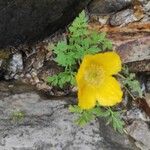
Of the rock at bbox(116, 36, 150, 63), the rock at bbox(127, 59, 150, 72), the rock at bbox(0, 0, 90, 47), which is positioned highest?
the rock at bbox(0, 0, 90, 47)

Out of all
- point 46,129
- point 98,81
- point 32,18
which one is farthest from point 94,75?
point 32,18

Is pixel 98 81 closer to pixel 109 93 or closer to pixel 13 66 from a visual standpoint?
pixel 109 93

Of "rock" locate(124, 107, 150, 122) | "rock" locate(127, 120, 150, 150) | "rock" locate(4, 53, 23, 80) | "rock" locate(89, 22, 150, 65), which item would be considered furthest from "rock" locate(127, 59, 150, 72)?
"rock" locate(4, 53, 23, 80)

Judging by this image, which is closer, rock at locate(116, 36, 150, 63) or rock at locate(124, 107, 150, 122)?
rock at locate(124, 107, 150, 122)

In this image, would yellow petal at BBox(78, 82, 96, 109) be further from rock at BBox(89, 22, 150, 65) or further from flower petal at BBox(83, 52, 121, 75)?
rock at BBox(89, 22, 150, 65)

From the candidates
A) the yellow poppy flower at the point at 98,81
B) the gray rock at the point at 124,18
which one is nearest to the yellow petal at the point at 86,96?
the yellow poppy flower at the point at 98,81

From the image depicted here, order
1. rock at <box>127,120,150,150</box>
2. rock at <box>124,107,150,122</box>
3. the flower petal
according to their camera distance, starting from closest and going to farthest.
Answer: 1. the flower petal
2. rock at <box>127,120,150,150</box>
3. rock at <box>124,107,150,122</box>

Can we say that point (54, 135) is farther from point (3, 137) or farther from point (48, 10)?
point (48, 10)

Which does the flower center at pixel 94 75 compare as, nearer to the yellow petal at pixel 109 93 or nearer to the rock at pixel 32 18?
the yellow petal at pixel 109 93
